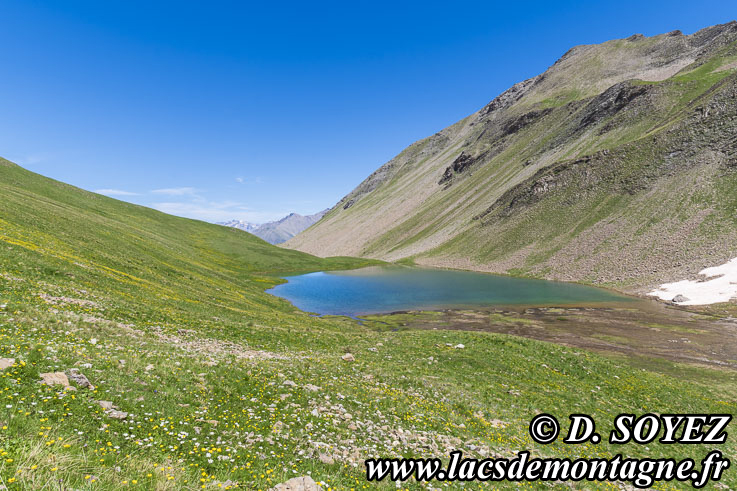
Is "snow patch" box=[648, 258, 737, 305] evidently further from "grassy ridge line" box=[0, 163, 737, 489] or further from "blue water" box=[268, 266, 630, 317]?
"grassy ridge line" box=[0, 163, 737, 489]

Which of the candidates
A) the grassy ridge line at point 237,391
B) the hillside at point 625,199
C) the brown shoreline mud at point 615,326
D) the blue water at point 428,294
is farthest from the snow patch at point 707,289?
the grassy ridge line at point 237,391

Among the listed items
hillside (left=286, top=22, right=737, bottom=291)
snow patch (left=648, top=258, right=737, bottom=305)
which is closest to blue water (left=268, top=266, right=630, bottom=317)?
snow patch (left=648, top=258, right=737, bottom=305)

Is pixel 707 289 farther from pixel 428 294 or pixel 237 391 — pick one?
pixel 237 391

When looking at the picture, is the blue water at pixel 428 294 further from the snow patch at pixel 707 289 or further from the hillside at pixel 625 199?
the hillside at pixel 625 199

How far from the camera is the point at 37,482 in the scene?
18.7ft

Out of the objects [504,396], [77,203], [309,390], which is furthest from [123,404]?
[77,203]

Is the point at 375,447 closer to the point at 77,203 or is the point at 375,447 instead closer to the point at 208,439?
the point at 208,439

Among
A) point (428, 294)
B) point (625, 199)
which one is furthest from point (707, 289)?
point (625, 199)

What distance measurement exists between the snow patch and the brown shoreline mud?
5426 mm

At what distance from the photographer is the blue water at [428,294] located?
6494cm

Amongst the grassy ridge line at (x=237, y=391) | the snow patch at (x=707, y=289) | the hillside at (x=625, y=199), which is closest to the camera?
the grassy ridge line at (x=237, y=391)

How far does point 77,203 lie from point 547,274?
143 metres

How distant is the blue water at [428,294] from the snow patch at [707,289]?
318 inches

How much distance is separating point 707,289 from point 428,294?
177 feet
